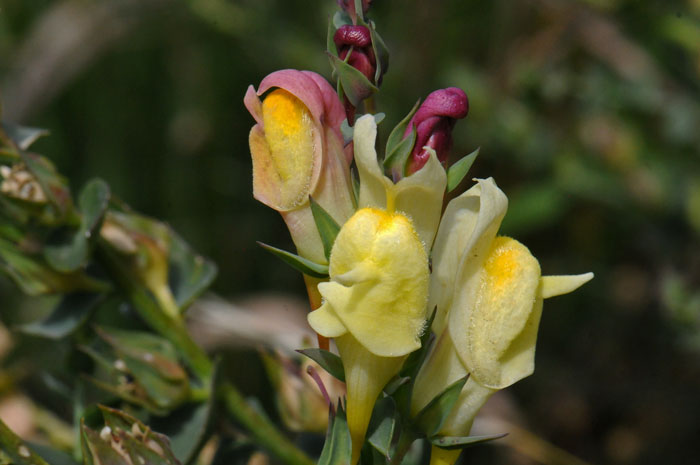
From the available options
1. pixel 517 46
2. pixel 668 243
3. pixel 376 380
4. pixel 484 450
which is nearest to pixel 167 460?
pixel 376 380

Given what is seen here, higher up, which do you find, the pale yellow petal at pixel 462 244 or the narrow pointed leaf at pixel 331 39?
the narrow pointed leaf at pixel 331 39

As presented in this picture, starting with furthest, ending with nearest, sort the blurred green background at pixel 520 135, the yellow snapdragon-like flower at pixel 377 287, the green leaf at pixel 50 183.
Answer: the blurred green background at pixel 520 135, the green leaf at pixel 50 183, the yellow snapdragon-like flower at pixel 377 287

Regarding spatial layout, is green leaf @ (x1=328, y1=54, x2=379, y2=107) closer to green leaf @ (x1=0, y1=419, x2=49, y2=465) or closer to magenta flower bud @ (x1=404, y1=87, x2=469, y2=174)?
magenta flower bud @ (x1=404, y1=87, x2=469, y2=174)

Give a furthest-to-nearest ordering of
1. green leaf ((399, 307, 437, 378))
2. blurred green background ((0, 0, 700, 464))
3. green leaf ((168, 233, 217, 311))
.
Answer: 1. blurred green background ((0, 0, 700, 464))
2. green leaf ((168, 233, 217, 311))
3. green leaf ((399, 307, 437, 378))

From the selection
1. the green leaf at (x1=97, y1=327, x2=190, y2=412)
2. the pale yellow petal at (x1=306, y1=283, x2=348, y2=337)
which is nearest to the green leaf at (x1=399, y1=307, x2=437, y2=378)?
the pale yellow petal at (x1=306, y1=283, x2=348, y2=337)

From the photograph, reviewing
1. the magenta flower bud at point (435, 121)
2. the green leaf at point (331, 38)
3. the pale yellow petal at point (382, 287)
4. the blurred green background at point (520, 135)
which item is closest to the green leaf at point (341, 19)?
the green leaf at point (331, 38)

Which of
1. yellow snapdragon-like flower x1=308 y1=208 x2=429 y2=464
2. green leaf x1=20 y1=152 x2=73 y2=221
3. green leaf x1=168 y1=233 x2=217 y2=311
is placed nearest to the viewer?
yellow snapdragon-like flower x1=308 y1=208 x2=429 y2=464

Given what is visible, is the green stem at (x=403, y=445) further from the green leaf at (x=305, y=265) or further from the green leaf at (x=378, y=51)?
the green leaf at (x=378, y=51)

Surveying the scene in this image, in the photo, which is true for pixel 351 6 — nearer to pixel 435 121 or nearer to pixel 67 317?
pixel 435 121

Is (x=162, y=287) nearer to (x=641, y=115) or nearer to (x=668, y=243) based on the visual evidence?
(x=668, y=243)
